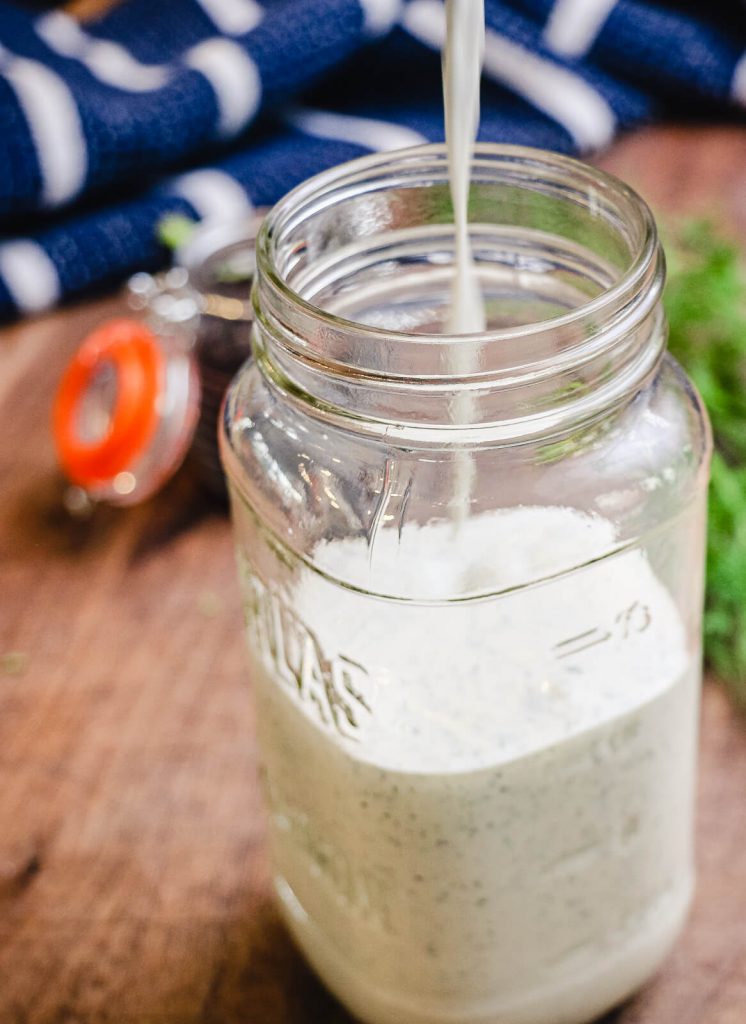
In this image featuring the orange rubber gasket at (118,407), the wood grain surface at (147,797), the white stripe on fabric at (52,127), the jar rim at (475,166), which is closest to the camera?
the jar rim at (475,166)

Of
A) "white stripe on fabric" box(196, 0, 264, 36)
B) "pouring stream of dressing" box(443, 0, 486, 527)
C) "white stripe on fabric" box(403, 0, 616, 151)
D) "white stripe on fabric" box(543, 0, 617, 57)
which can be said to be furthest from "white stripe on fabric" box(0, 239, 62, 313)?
"pouring stream of dressing" box(443, 0, 486, 527)

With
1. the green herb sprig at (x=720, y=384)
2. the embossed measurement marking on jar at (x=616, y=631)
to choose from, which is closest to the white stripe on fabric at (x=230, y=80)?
the green herb sprig at (x=720, y=384)

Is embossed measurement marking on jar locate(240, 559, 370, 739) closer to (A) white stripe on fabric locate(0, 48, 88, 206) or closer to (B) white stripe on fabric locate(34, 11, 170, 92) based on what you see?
(A) white stripe on fabric locate(0, 48, 88, 206)

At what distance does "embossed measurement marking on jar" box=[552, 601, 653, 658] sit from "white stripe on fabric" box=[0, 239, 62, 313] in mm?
817

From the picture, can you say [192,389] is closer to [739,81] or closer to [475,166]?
[475,166]

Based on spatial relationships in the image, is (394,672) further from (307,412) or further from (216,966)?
(216,966)

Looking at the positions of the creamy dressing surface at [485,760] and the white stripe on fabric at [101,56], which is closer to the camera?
the creamy dressing surface at [485,760]

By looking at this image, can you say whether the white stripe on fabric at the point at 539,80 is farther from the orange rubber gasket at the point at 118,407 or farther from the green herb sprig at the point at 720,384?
the orange rubber gasket at the point at 118,407

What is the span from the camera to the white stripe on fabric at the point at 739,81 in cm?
134

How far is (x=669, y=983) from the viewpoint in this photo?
0.60 metres

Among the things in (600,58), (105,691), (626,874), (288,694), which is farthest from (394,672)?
(600,58)

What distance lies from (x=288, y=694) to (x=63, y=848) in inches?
10.6

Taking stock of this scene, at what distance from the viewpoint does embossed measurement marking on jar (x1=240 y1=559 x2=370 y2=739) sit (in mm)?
471

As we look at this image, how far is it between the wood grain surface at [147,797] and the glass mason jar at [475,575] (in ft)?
0.31
